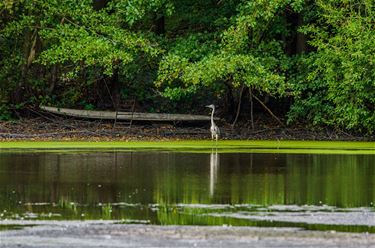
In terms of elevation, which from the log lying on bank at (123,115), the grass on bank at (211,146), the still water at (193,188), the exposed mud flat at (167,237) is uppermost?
the log lying on bank at (123,115)

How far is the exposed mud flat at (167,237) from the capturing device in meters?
11.3

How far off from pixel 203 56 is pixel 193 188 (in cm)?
1452

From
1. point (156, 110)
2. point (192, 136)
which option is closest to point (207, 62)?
point (192, 136)

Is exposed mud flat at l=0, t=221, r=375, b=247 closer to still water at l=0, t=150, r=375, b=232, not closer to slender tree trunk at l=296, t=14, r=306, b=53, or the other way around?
still water at l=0, t=150, r=375, b=232

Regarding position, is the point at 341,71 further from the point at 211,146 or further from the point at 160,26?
the point at 160,26

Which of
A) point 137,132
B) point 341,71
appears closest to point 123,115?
point 137,132

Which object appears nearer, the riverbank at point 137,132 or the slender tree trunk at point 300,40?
the riverbank at point 137,132

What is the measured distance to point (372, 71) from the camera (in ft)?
99.2

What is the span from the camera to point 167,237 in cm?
1182

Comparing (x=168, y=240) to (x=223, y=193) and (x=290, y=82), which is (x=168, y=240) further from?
(x=290, y=82)

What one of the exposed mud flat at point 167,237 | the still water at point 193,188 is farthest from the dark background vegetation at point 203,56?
the exposed mud flat at point 167,237

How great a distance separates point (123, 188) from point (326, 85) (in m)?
15.7

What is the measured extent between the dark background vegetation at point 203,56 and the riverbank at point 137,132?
479 millimetres

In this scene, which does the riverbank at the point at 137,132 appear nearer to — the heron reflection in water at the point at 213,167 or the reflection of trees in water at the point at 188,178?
the heron reflection in water at the point at 213,167
